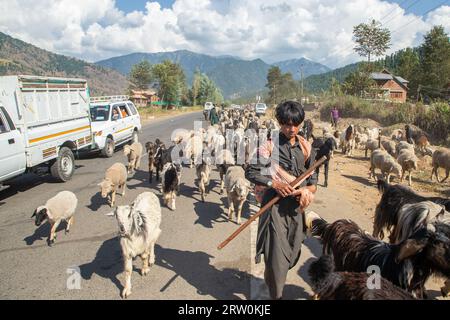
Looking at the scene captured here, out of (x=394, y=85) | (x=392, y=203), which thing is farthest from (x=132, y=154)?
(x=394, y=85)

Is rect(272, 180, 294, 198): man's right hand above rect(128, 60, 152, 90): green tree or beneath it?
beneath

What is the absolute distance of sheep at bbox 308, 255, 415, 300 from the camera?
9.12 feet

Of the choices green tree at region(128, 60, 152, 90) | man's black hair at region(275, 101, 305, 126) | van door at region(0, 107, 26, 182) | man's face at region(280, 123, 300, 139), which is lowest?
van door at region(0, 107, 26, 182)

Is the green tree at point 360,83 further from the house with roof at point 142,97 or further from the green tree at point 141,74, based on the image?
the house with roof at point 142,97

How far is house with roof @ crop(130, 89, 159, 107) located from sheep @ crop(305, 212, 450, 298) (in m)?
67.1

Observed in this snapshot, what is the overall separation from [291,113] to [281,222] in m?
1.16

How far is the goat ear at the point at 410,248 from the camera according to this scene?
123 inches

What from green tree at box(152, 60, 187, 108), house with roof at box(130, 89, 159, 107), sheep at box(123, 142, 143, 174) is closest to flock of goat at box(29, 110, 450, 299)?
sheep at box(123, 142, 143, 174)

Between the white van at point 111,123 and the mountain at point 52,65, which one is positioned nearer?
the white van at point 111,123

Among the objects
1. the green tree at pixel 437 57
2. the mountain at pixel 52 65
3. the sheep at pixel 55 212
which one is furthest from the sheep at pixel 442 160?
the mountain at pixel 52 65

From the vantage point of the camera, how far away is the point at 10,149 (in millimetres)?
7973

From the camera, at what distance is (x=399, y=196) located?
572 cm

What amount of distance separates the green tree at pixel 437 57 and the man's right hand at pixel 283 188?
171ft

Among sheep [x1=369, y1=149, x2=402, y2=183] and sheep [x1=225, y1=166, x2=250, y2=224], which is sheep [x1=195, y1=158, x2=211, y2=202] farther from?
sheep [x1=369, y1=149, x2=402, y2=183]
